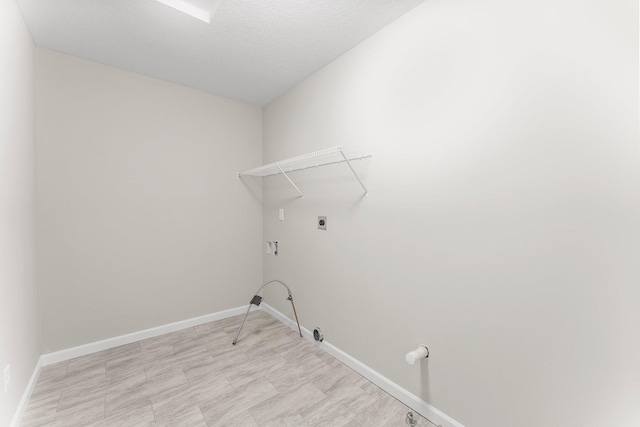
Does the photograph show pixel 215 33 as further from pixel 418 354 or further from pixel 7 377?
pixel 418 354

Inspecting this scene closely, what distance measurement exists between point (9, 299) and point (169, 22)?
2.06 m

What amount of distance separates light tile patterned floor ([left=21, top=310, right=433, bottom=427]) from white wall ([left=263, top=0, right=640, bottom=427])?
345 mm

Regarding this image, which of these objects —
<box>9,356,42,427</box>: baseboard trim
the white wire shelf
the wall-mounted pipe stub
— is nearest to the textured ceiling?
the white wire shelf

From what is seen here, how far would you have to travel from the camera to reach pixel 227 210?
126 inches

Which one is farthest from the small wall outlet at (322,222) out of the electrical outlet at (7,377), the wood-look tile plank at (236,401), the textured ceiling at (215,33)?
the electrical outlet at (7,377)

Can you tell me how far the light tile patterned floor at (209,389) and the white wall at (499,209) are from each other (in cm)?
35

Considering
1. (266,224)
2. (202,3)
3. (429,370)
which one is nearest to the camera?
(429,370)

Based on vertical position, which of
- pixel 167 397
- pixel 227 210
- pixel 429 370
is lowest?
pixel 167 397

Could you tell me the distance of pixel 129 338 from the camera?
2.57 meters

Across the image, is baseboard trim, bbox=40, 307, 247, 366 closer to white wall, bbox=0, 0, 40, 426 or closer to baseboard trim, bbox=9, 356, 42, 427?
baseboard trim, bbox=9, 356, 42, 427

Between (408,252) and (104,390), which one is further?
(104,390)

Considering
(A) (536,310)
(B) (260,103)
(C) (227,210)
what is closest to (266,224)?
(C) (227,210)

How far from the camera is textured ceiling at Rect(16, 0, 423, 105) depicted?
173 centimetres

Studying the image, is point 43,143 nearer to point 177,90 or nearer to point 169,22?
point 177,90
